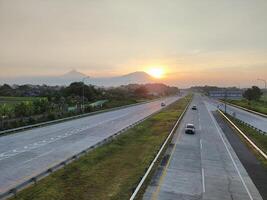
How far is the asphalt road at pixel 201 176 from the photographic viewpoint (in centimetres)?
1898

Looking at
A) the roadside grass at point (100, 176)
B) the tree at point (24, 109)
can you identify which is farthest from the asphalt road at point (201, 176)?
the tree at point (24, 109)

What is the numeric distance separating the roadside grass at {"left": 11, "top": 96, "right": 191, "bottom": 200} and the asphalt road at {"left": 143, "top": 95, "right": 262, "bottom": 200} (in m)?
1.73

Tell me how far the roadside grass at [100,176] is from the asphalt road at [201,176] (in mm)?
1728

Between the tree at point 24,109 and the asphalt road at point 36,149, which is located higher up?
the tree at point 24,109

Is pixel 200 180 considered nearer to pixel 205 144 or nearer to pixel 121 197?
pixel 121 197

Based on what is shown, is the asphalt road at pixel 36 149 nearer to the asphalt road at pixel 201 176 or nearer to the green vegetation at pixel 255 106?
the asphalt road at pixel 201 176

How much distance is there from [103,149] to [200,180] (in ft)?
39.6

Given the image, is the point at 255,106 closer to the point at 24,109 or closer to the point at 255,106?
the point at 255,106

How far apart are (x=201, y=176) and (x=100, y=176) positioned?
776 centimetres

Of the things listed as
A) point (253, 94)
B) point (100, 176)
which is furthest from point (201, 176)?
point (253, 94)

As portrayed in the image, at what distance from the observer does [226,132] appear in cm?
4784

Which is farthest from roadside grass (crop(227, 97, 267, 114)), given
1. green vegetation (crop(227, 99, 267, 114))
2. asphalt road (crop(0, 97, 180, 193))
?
asphalt road (crop(0, 97, 180, 193))

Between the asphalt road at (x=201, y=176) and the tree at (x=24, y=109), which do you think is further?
the tree at (x=24, y=109)

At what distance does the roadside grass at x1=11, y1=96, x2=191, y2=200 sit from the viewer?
1805 centimetres
